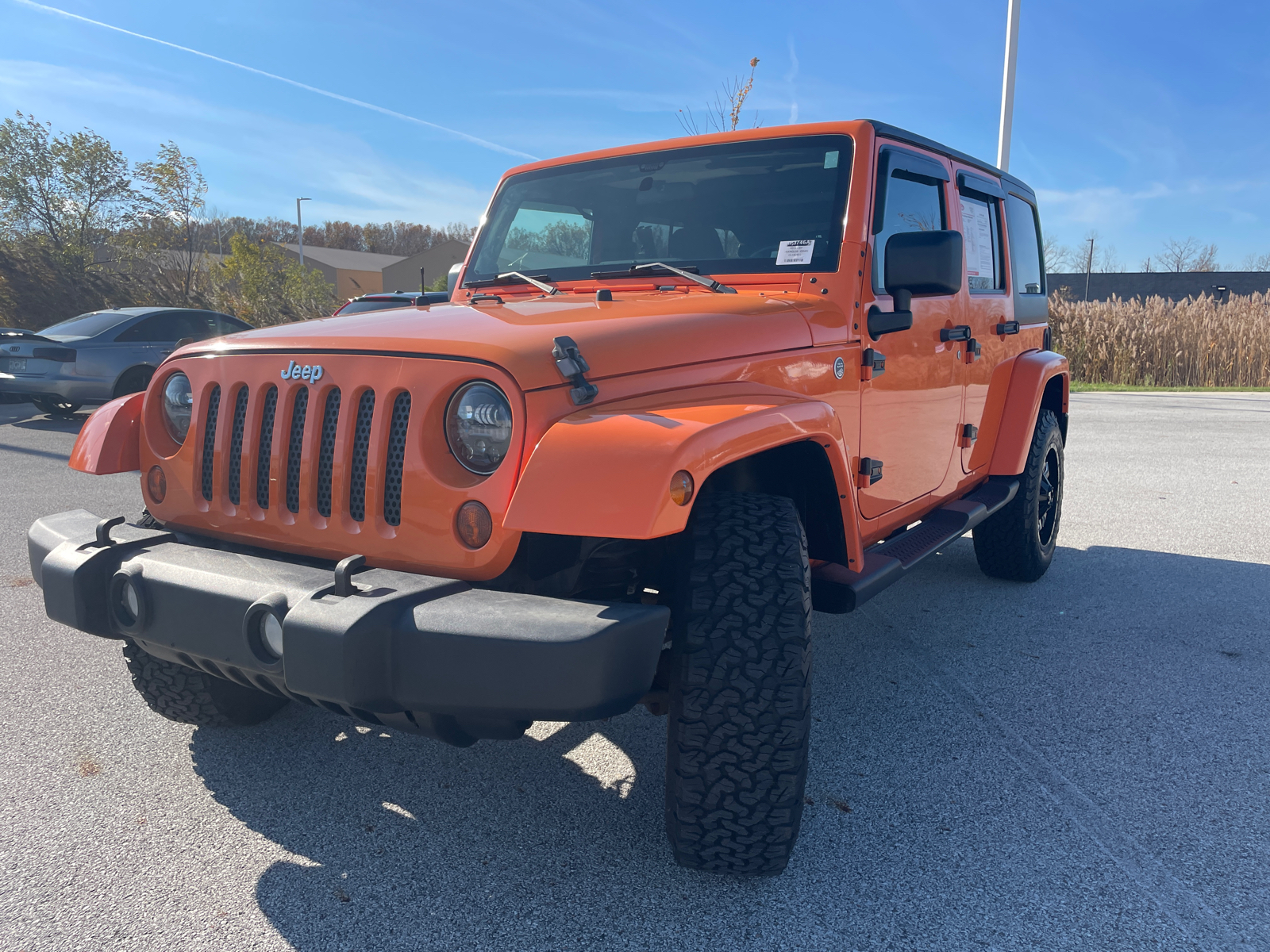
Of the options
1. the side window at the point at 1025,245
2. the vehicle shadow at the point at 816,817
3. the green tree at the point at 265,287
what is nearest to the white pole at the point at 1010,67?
the side window at the point at 1025,245

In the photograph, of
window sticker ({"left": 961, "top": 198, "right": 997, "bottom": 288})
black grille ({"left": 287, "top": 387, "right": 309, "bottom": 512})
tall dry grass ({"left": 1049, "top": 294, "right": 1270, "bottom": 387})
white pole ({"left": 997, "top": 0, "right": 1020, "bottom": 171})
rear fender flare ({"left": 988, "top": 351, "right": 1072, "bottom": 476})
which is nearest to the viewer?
black grille ({"left": 287, "top": 387, "right": 309, "bottom": 512})

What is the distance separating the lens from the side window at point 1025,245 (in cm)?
446

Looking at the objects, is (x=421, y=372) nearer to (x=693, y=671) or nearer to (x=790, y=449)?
(x=693, y=671)

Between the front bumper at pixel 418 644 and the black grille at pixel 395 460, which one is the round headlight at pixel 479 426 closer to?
the black grille at pixel 395 460

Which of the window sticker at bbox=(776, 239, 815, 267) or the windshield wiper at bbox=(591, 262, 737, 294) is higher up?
the window sticker at bbox=(776, 239, 815, 267)

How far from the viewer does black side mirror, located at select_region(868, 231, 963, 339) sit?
272 centimetres

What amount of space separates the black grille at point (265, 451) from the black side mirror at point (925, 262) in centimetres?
184

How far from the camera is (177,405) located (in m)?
2.50

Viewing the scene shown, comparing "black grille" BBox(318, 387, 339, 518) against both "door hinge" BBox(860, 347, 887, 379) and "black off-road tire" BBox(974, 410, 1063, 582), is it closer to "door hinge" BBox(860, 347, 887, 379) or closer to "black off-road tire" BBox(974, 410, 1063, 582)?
"door hinge" BBox(860, 347, 887, 379)

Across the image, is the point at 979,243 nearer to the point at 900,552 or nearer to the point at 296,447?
the point at 900,552

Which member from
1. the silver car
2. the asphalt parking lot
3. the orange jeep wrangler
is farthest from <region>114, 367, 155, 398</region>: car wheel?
the orange jeep wrangler

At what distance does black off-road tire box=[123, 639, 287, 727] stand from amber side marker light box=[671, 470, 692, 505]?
1612mm

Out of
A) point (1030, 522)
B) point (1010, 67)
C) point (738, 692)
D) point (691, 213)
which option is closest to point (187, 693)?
point (738, 692)

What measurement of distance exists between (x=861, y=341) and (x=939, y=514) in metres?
1.06
